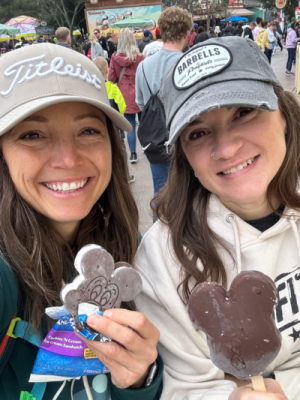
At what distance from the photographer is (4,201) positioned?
158 cm

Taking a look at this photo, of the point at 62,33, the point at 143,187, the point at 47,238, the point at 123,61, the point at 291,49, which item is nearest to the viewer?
the point at 47,238

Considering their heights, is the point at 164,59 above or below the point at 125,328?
above

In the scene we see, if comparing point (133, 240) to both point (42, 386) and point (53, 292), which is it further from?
point (42, 386)

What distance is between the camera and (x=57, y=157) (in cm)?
150

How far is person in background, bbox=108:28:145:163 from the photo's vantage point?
658 cm

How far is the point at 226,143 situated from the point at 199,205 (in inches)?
16.7

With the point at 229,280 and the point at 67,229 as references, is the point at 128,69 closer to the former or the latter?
the point at 67,229

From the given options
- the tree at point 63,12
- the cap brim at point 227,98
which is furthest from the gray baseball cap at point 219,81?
the tree at point 63,12

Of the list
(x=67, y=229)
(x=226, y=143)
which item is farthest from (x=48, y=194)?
(x=226, y=143)

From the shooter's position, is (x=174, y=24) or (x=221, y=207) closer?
(x=221, y=207)

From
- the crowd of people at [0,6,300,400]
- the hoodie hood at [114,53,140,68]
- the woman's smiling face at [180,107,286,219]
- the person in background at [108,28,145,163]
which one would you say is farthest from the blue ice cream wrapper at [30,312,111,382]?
the hoodie hood at [114,53,140,68]

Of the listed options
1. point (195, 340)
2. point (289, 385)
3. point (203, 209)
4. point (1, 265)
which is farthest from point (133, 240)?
point (289, 385)

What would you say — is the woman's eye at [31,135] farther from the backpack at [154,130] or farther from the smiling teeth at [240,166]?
the backpack at [154,130]

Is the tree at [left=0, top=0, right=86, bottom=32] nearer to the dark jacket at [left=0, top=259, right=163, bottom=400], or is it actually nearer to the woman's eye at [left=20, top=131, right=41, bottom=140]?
the woman's eye at [left=20, top=131, right=41, bottom=140]
